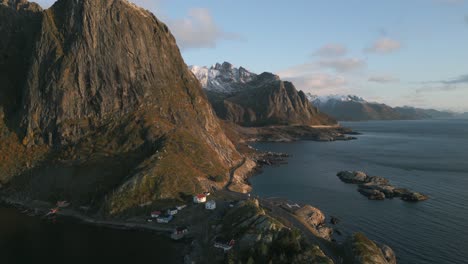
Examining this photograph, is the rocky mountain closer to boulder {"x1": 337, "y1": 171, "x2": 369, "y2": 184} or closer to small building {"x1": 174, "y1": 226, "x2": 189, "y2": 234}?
small building {"x1": 174, "y1": 226, "x2": 189, "y2": 234}

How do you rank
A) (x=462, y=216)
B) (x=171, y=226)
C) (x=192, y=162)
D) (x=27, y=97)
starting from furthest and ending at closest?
(x=27, y=97) → (x=192, y=162) → (x=462, y=216) → (x=171, y=226)

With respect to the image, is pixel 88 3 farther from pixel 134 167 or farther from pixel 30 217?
A: pixel 30 217

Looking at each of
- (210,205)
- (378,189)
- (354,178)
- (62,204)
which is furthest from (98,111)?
(378,189)

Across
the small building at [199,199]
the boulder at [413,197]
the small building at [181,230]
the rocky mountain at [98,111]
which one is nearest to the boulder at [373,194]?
the boulder at [413,197]

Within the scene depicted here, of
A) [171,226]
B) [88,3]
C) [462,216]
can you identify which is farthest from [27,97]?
[462,216]

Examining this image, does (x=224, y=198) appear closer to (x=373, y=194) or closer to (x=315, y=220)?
(x=315, y=220)

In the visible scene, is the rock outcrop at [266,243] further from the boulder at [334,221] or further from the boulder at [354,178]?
the boulder at [354,178]
